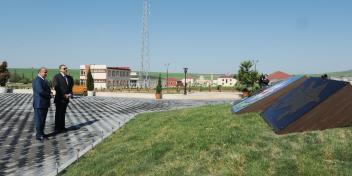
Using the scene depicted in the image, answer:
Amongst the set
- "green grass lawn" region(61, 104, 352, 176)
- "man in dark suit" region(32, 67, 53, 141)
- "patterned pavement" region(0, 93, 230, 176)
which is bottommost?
"patterned pavement" region(0, 93, 230, 176)

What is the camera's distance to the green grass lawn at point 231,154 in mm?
5137

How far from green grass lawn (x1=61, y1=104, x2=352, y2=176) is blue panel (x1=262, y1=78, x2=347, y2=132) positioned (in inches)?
10.3

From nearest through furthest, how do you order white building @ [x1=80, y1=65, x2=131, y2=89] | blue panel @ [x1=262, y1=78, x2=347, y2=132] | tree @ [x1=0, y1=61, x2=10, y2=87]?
blue panel @ [x1=262, y1=78, x2=347, y2=132]
tree @ [x1=0, y1=61, x2=10, y2=87]
white building @ [x1=80, y1=65, x2=131, y2=89]

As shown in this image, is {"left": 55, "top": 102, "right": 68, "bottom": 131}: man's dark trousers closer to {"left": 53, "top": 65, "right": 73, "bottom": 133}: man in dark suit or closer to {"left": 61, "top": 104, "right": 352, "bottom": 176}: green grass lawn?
{"left": 53, "top": 65, "right": 73, "bottom": 133}: man in dark suit

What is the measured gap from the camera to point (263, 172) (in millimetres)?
4977

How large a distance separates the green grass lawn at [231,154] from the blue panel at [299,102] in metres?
0.26

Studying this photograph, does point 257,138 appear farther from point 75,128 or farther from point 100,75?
point 100,75

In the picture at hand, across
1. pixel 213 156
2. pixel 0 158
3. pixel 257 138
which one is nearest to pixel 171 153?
pixel 213 156

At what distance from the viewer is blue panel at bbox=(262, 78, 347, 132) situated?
6.79 metres

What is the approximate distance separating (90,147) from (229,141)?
12.6 ft

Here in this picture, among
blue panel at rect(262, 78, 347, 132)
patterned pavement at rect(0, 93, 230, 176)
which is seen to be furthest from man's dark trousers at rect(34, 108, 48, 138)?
blue panel at rect(262, 78, 347, 132)

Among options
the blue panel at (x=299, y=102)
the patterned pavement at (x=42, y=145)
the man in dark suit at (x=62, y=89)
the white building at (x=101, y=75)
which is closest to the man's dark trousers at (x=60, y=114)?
the man in dark suit at (x=62, y=89)

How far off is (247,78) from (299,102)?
25.0 metres

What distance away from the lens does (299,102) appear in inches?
295
